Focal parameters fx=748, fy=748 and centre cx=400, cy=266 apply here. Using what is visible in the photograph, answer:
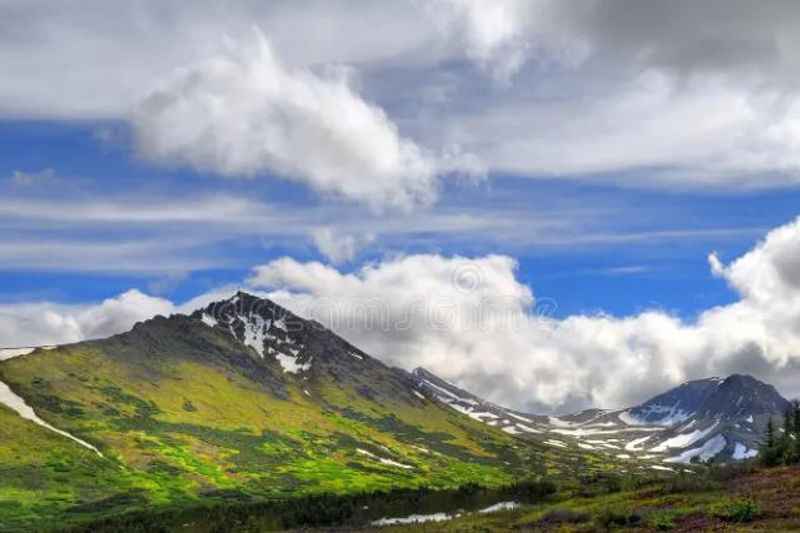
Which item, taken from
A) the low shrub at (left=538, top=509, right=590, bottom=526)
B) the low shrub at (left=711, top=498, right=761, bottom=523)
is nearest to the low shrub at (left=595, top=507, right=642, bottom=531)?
the low shrub at (left=538, top=509, right=590, bottom=526)

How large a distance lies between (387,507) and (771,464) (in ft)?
369

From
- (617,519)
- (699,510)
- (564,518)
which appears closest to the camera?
(699,510)

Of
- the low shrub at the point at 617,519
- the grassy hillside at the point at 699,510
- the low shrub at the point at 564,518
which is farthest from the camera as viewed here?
the low shrub at the point at 564,518

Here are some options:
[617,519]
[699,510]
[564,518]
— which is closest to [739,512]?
[699,510]

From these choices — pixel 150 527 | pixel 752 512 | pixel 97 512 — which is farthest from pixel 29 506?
pixel 752 512

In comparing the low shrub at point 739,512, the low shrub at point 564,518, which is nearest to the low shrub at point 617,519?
the low shrub at point 564,518

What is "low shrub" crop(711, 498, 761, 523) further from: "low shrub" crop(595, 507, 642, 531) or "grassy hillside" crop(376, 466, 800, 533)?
"low shrub" crop(595, 507, 642, 531)

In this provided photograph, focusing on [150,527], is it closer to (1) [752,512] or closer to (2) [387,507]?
(2) [387,507]

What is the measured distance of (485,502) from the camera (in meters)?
194

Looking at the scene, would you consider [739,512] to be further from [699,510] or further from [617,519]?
[617,519]

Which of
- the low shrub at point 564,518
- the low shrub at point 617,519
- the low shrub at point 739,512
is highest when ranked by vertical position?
the low shrub at point 739,512

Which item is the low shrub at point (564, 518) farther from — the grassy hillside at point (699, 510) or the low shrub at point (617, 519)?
the low shrub at point (617, 519)

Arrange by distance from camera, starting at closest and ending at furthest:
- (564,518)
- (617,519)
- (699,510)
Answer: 1. (699,510)
2. (617,519)
3. (564,518)

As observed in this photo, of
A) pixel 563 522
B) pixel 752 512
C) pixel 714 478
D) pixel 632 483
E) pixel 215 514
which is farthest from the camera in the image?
pixel 215 514
